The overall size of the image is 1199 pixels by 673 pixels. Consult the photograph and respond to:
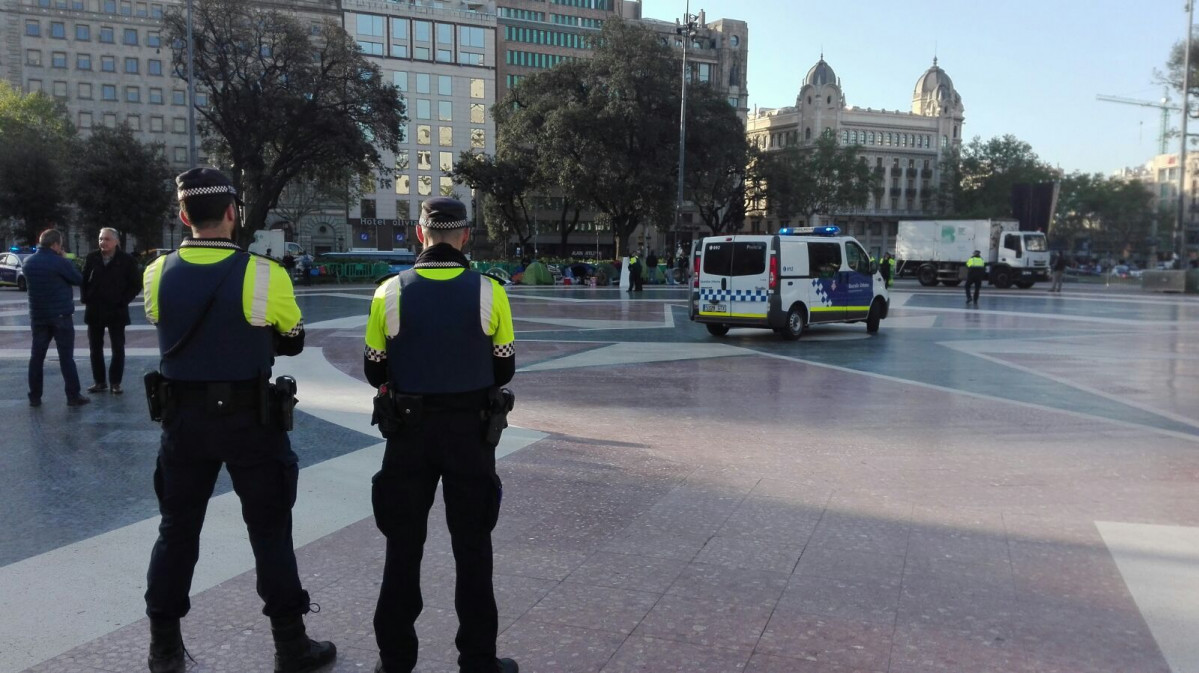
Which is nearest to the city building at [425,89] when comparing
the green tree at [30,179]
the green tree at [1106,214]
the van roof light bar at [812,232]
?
the green tree at [30,179]

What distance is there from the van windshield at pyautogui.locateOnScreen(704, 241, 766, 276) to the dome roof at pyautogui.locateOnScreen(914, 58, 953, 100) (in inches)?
4729

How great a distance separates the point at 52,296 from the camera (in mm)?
8781

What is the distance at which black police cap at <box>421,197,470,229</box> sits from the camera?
10.7ft

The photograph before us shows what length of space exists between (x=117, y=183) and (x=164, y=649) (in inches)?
1624

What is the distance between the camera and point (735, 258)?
1583 cm

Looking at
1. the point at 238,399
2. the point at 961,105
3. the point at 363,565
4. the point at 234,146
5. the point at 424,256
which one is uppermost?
the point at 961,105

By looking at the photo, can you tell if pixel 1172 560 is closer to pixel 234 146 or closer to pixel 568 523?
pixel 568 523

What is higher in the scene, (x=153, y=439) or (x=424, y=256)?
(x=424, y=256)

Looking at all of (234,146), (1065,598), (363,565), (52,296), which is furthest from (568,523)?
(234,146)

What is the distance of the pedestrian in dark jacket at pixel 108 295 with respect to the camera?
9.22 m

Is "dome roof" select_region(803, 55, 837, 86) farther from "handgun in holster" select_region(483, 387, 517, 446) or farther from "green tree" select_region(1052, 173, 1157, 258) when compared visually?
"handgun in holster" select_region(483, 387, 517, 446)

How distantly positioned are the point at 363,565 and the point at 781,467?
3.33 m

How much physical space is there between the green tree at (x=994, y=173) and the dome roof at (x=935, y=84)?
117 feet

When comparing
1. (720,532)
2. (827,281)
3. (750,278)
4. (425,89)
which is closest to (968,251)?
(827,281)
